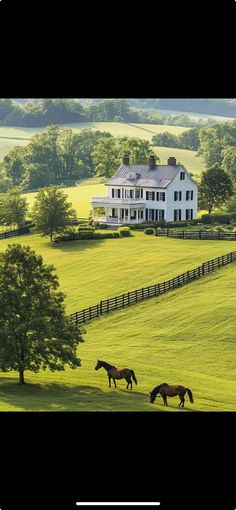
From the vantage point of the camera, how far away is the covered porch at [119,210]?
6806cm

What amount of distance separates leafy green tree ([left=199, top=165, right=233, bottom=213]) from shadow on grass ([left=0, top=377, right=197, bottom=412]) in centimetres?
4289

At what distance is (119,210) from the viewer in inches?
2694

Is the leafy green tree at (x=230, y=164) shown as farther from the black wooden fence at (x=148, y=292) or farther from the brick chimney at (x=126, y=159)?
the black wooden fence at (x=148, y=292)

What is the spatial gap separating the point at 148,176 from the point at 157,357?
3865cm

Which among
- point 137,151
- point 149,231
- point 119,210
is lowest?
point 149,231

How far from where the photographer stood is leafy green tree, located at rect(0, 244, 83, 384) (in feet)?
91.6

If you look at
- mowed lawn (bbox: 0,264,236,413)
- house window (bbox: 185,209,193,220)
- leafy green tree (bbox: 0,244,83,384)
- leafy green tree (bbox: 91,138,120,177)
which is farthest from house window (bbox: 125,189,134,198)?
leafy green tree (bbox: 0,244,83,384)

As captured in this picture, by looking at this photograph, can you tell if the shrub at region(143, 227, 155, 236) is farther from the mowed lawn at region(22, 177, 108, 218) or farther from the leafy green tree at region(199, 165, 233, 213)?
the mowed lawn at region(22, 177, 108, 218)

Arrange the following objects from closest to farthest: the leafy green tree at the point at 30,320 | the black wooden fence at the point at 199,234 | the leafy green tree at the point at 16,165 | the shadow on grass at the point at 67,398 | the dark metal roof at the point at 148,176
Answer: the shadow on grass at the point at 67,398
the leafy green tree at the point at 30,320
the black wooden fence at the point at 199,234
the dark metal roof at the point at 148,176
the leafy green tree at the point at 16,165

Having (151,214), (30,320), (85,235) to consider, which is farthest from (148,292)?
(151,214)

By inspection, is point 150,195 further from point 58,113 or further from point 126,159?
point 58,113

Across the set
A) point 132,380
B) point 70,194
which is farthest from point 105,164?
point 132,380

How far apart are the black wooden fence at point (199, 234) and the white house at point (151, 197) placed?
712cm

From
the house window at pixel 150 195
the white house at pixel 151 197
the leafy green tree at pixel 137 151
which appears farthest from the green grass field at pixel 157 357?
the leafy green tree at pixel 137 151
